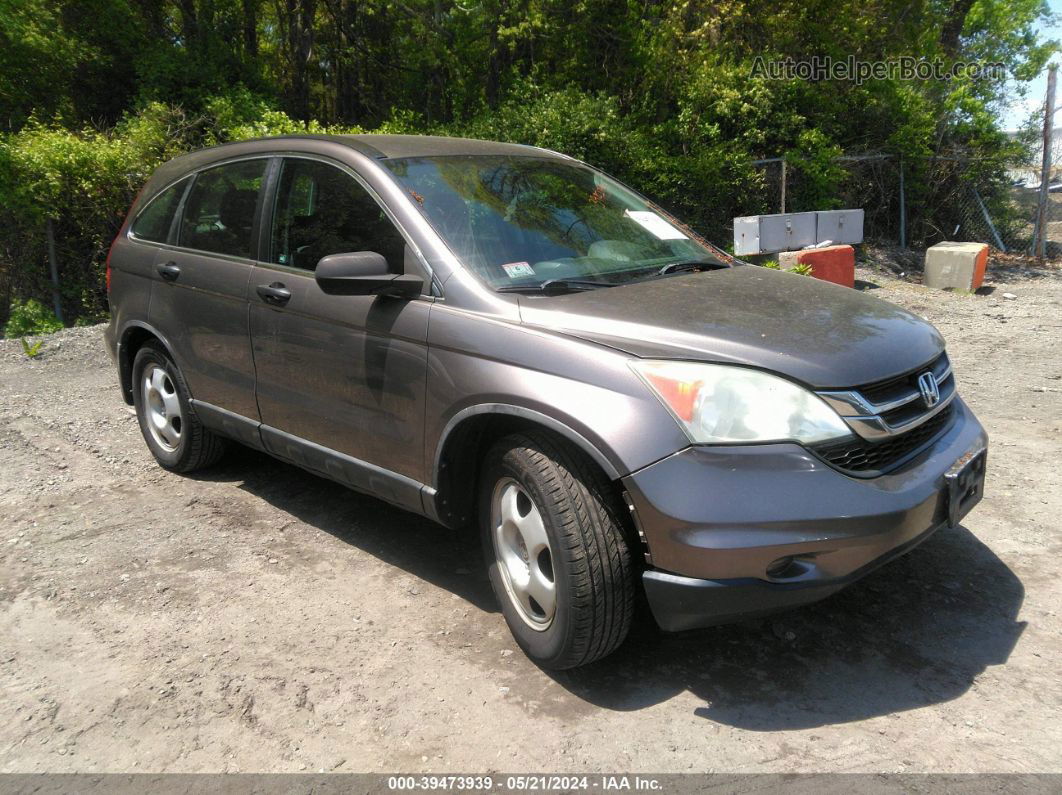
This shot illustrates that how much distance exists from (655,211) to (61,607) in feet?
10.6

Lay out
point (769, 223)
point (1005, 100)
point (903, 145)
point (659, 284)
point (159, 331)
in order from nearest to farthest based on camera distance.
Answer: point (659, 284) → point (159, 331) → point (769, 223) → point (903, 145) → point (1005, 100)

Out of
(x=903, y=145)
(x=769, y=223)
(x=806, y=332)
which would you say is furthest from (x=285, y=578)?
(x=903, y=145)

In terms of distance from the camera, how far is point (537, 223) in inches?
152

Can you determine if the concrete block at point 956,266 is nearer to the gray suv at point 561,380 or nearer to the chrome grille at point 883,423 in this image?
the gray suv at point 561,380

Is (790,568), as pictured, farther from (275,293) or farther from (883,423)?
(275,293)

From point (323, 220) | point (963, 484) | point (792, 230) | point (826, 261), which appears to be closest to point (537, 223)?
point (323, 220)

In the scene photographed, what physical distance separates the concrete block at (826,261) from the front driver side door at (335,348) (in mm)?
7208

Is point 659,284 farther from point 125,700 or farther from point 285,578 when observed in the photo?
point 125,700

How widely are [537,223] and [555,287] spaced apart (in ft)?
1.57

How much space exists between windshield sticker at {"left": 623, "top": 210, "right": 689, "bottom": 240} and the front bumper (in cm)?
174

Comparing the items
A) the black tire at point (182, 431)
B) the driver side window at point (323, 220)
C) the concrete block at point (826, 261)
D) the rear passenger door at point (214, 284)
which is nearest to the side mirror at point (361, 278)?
the driver side window at point (323, 220)

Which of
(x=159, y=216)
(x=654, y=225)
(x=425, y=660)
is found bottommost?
(x=425, y=660)

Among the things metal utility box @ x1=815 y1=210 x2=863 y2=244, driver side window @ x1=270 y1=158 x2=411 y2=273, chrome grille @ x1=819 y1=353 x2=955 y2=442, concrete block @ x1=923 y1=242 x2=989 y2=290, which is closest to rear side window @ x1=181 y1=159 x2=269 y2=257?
driver side window @ x1=270 y1=158 x2=411 y2=273

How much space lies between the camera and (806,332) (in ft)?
10.3
